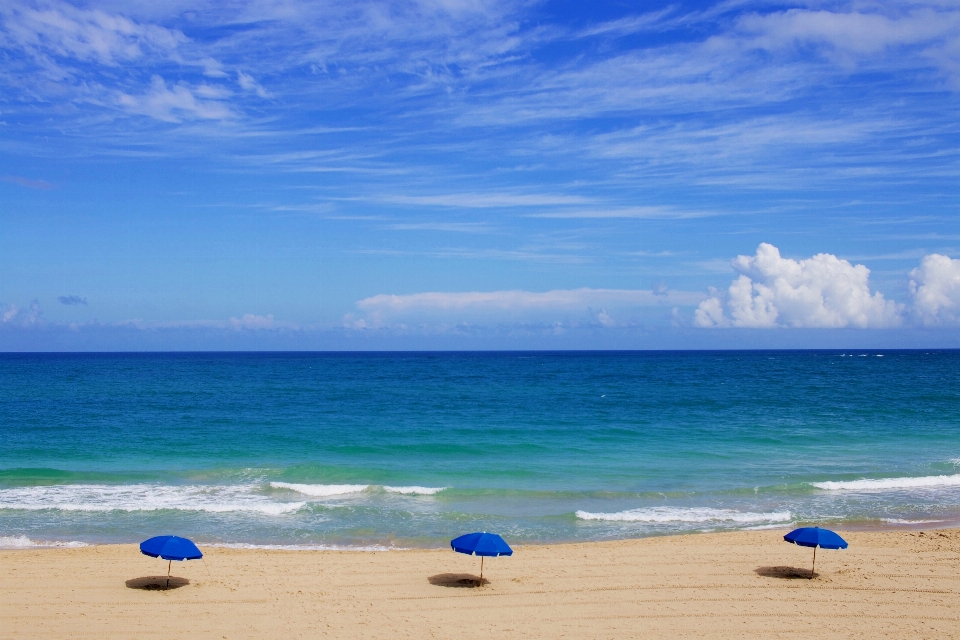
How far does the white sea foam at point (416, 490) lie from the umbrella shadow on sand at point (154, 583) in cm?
961

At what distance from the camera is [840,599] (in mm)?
14453

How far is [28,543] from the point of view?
18.1 m

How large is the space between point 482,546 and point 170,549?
19.1 feet

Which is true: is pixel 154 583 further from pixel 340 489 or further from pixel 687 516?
pixel 687 516

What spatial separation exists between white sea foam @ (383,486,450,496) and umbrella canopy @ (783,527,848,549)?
1217 centimetres

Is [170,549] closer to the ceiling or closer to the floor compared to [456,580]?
→ closer to the ceiling

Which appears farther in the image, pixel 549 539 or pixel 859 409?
pixel 859 409

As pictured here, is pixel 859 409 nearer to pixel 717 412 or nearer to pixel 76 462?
pixel 717 412

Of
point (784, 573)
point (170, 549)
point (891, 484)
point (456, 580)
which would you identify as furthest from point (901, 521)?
point (170, 549)

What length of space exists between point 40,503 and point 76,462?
7226mm

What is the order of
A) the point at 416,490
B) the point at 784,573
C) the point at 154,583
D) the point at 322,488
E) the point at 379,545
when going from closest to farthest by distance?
the point at 154,583 → the point at 784,573 → the point at 379,545 → the point at 416,490 → the point at 322,488

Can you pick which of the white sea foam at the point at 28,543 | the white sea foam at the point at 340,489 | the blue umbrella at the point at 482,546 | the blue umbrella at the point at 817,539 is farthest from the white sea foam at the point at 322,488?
the blue umbrella at the point at 817,539

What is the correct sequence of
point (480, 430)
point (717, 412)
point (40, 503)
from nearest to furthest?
point (40, 503) < point (480, 430) < point (717, 412)

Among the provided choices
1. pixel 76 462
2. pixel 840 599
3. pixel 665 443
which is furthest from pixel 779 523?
pixel 76 462
